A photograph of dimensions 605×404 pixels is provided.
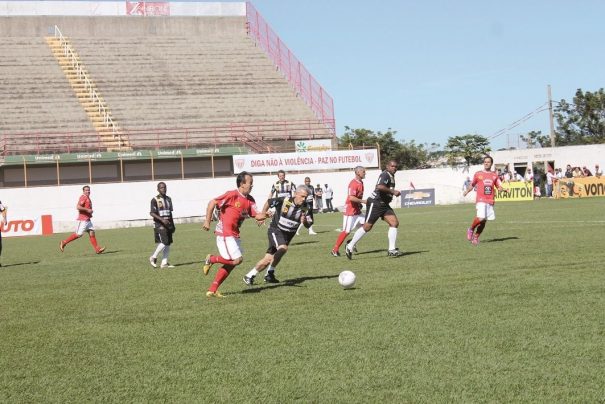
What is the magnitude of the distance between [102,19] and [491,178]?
1903 inches

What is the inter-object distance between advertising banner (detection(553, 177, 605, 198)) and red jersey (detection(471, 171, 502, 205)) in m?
28.7

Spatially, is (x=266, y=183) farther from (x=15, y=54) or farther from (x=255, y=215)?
(x=255, y=215)

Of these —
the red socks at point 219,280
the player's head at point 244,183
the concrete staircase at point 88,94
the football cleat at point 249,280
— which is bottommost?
the football cleat at point 249,280

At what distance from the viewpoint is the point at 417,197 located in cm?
5222

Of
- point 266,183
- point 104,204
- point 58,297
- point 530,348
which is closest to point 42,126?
point 104,204

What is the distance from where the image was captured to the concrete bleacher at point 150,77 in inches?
2056

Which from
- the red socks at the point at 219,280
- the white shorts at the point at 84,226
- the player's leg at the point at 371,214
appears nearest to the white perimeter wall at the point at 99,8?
the white shorts at the point at 84,226

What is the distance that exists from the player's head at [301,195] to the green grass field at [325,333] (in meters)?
1.31

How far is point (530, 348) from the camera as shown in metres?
7.19

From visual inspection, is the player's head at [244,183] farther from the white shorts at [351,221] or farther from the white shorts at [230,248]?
the white shorts at [351,221]

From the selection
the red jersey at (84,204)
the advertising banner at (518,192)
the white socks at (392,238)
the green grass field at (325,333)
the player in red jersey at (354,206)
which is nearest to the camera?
the green grass field at (325,333)

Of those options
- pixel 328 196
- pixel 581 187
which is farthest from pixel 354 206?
pixel 581 187

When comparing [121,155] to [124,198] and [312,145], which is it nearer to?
[124,198]

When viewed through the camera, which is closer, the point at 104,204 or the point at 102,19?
the point at 104,204
